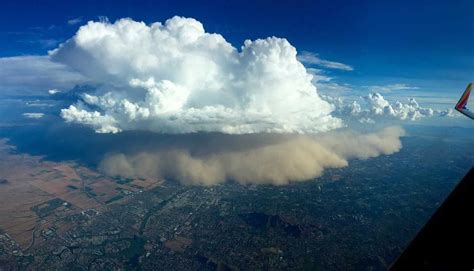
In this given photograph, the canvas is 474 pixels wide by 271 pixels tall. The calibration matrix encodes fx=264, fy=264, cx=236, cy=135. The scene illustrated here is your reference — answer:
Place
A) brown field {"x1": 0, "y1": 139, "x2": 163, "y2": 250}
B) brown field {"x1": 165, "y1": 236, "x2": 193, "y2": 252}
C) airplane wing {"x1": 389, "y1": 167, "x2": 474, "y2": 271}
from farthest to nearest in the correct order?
1. brown field {"x1": 0, "y1": 139, "x2": 163, "y2": 250}
2. brown field {"x1": 165, "y1": 236, "x2": 193, "y2": 252}
3. airplane wing {"x1": 389, "y1": 167, "x2": 474, "y2": 271}

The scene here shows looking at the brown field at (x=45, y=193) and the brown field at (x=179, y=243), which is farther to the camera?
the brown field at (x=45, y=193)

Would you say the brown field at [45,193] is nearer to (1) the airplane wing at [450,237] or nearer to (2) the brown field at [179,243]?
(2) the brown field at [179,243]

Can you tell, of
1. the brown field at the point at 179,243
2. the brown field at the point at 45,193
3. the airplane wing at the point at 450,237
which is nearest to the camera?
the airplane wing at the point at 450,237

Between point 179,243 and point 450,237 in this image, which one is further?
point 179,243

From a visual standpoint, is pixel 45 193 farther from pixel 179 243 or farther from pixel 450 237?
pixel 450 237

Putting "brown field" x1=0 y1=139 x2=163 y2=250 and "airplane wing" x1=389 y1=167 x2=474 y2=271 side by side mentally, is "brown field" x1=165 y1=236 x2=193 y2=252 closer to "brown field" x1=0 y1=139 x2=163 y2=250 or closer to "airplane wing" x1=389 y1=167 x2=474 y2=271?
"brown field" x1=0 y1=139 x2=163 y2=250

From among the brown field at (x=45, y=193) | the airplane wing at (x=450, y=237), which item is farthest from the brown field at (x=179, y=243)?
the airplane wing at (x=450, y=237)

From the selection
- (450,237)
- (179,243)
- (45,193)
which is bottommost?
(179,243)

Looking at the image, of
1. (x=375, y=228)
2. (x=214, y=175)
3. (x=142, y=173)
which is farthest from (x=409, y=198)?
(x=142, y=173)

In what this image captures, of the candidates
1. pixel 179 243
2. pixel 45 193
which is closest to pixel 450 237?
pixel 179 243

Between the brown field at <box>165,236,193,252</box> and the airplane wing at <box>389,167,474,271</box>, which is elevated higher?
the airplane wing at <box>389,167,474,271</box>

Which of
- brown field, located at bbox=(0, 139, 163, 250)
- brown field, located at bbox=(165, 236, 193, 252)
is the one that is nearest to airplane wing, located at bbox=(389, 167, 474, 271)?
brown field, located at bbox=(165, 236, 193, 252)
